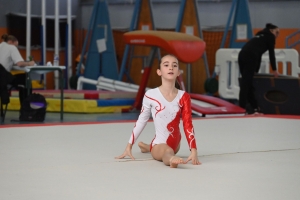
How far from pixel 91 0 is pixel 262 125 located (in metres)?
10.3

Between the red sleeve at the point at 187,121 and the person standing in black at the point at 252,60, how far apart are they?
4.84 m

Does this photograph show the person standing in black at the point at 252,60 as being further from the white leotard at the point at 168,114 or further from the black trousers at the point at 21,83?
the white leotard at the point at 168,114

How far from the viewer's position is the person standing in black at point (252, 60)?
28.0ft

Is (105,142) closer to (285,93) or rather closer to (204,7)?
(285,93)

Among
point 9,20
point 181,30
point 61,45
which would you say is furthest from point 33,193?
point 61,45

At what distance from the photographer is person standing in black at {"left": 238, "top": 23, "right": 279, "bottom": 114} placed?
8.54 m

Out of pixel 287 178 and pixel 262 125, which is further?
pixel 262 125

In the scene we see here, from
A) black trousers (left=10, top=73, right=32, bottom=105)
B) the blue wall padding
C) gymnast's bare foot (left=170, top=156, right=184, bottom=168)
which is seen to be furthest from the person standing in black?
gymnast's bare foot (left=170, top=156, right=184, bottom=168)

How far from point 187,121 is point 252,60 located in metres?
5.06

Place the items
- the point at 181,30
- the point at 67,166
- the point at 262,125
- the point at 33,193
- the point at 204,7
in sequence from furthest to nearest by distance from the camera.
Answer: the point at 204,7 < the point at 181,30 < the point at 262,125 < the point at 67,166 < the point at 33,193

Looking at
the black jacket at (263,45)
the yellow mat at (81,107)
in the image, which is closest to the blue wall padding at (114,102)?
the yellow mat at (81,107)

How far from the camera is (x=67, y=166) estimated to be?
11.6 feet

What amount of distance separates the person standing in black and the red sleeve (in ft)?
15.9

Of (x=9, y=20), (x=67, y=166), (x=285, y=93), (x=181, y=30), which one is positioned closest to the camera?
(x=67, y=166)
